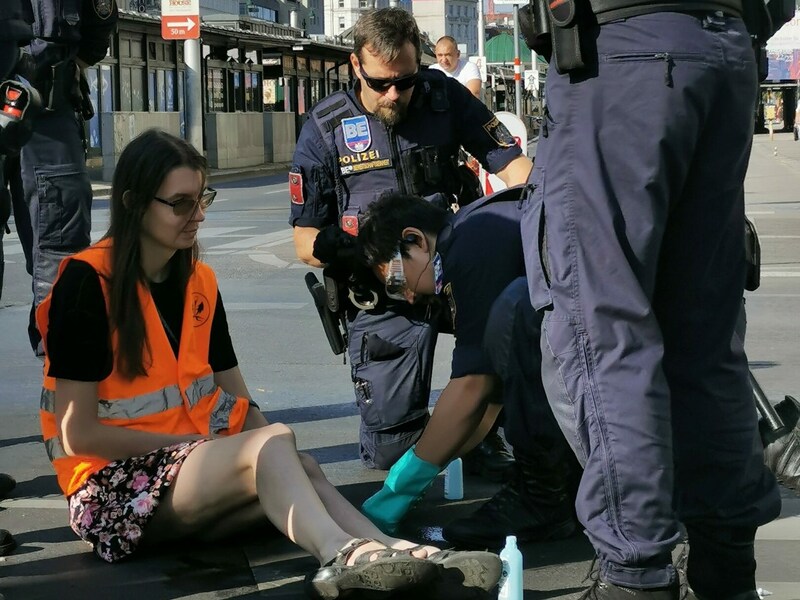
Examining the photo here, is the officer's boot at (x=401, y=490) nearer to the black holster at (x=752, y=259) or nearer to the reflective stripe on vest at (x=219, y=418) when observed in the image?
the reflective stripe on vest at (x=219, y=418)

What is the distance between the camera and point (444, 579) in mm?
3096

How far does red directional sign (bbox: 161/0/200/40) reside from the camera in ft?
80.3

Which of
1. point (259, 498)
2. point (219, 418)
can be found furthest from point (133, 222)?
point (259, 498)

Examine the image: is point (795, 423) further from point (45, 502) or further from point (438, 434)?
point (45, 502)

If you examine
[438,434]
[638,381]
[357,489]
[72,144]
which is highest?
[72,144]

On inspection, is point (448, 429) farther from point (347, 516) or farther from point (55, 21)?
point (55, 21)

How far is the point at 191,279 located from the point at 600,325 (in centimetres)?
158

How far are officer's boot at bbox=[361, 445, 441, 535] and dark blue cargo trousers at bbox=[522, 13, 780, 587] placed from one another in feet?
3.43

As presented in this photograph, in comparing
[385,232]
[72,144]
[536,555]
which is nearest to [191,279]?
[385,232]

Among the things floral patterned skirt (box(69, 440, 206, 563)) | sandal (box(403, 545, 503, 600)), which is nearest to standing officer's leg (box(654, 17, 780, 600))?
sandal (box(403, 545, 503, 600))

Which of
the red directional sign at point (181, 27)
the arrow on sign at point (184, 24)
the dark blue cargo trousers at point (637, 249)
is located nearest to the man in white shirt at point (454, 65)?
the dark blue cargo trousers at point (637, 249)

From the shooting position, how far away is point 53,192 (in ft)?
17.0

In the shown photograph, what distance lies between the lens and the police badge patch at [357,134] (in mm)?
5031

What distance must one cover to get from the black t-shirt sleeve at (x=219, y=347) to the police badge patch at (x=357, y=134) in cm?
119
